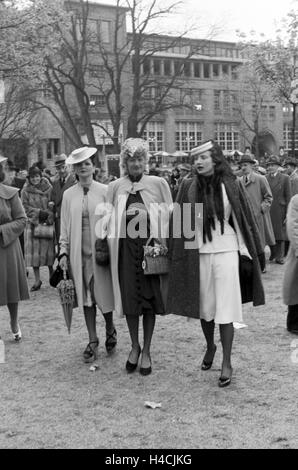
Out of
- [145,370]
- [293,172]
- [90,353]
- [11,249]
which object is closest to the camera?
[145,370]

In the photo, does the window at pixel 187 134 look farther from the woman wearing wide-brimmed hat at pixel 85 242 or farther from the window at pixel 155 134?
the woman wearing wide-brimmed hat at pixel 85 242

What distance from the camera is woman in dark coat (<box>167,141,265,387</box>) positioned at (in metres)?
4.82

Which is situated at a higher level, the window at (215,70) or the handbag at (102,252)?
the window at (215,70)

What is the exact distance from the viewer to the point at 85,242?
220 inches

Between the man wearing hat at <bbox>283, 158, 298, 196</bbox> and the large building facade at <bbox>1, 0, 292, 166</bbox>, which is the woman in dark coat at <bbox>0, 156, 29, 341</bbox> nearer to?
the man wearing hat at <bbox>283, 158, 298, 196</bbox>

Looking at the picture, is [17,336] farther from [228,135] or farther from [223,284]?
[228,135]

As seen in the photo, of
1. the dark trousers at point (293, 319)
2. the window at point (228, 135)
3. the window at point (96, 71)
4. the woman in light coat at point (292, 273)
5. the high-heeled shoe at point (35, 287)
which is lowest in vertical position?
the high-heeled shoe at point (35, 287)

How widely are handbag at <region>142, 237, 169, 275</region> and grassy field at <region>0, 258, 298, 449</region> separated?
2.92 ft

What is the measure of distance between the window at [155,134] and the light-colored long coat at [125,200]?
6265cm

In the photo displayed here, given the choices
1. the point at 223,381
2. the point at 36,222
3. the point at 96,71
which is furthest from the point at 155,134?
the point at 223,381

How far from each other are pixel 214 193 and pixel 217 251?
0.45 m

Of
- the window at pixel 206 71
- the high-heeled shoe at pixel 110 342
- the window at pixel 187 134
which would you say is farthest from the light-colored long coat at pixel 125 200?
the window at pixel 206 71

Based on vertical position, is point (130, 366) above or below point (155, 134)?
below

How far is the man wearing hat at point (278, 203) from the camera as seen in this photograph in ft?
38.1
